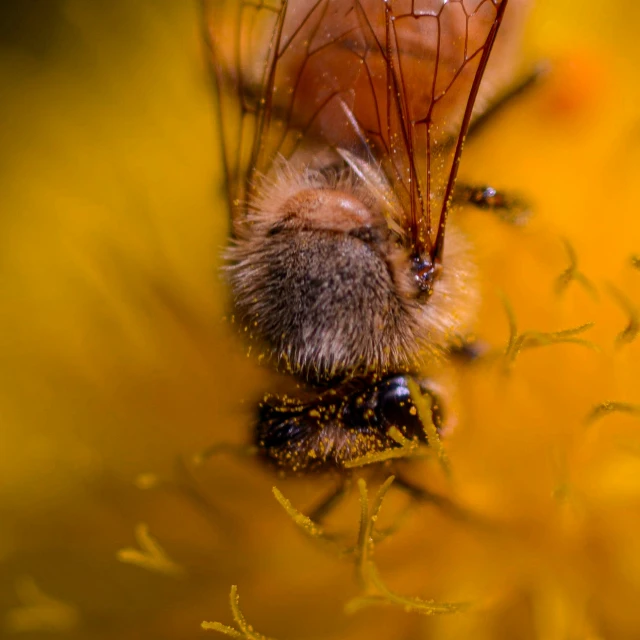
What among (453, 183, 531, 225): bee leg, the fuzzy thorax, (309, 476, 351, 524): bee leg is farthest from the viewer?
(453, 183, 531, 225): bee leg

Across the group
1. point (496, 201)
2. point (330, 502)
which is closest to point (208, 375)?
point (330, 502)

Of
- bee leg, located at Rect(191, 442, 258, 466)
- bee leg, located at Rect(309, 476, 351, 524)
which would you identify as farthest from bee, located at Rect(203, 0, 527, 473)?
bee leg, located at Rect(191, 442, 258, 466)

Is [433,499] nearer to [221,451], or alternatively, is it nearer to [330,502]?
[330,502]

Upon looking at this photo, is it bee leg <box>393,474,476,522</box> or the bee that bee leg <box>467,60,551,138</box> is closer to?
the bee

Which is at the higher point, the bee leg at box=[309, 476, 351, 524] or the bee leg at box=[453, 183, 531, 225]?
the bee leg at box=[453, 183, 531, 225]

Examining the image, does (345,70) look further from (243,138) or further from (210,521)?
(210,521)
